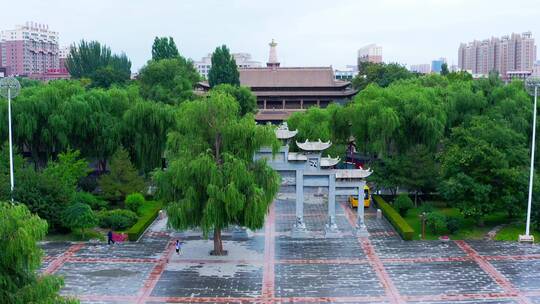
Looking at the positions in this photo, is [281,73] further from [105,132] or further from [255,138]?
[255,138]

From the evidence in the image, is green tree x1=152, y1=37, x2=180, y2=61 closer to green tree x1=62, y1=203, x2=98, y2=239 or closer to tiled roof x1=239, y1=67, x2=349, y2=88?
tiled roof x1=239, y1=67, x2=349, y2=88

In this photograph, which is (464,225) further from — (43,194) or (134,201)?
(43,194)

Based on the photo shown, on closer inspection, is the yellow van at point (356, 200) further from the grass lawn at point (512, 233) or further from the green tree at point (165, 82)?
the green tree at point (165, 82)

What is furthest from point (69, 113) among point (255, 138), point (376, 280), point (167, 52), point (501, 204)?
point (167, 52)

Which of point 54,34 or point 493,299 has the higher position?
point 54,34

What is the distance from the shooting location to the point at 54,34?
444ft

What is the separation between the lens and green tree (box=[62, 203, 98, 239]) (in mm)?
23828

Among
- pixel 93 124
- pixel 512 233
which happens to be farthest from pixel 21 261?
pixel 93 124

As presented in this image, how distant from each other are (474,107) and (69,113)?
22.4 meters

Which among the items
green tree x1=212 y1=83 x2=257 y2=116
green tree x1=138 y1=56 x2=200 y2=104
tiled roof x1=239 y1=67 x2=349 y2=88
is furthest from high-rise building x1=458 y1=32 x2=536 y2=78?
green tree x1=138 y1=56 x2=200 y2=104

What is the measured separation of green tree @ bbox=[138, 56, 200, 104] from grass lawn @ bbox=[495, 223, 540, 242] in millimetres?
22973

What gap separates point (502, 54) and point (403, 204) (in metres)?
119

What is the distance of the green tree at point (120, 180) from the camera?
28984 mm

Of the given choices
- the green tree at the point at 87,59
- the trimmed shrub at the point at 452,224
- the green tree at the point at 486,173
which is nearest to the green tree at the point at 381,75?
the green tree at the point at 87,59
